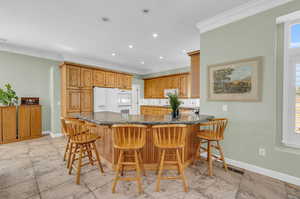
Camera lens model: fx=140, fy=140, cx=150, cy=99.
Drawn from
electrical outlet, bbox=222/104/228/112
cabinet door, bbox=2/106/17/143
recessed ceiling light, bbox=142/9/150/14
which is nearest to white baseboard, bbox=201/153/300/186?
electrical outlet, bbox=222/104/228/112

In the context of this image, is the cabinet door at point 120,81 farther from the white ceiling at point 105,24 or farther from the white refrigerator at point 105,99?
the white ceiling at point 105,24

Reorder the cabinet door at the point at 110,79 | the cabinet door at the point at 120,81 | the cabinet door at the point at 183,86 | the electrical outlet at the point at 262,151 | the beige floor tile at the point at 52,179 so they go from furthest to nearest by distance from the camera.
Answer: the cabinet door at the point at 183,86 → the cabinet door at the point at 120,81 → the cabinet door at the point at 110,79 → the electrical outlet at the point at 262,151 → the beige floor tile at the point at 52,179

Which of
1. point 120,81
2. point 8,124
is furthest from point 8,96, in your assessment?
point 120,81

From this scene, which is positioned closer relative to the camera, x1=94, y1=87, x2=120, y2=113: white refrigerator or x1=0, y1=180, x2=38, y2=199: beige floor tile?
x1=0, y1=180, x2=38, y2=199: beige floor tile

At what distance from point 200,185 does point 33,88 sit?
5.58m

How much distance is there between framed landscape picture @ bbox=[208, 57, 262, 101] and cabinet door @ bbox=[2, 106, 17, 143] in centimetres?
525

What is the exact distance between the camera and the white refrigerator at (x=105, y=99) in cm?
509

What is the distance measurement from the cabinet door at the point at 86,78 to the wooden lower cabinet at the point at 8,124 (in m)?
1.97

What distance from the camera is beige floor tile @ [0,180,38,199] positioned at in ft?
5.82

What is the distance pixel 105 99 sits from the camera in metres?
5.32

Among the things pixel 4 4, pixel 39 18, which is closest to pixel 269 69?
pixel 39 18

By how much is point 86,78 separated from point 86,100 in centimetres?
78

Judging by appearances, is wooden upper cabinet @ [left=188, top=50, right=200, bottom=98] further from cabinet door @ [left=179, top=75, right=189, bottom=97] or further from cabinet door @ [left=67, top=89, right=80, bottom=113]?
cabinet door @ [left=67, top=89, right=80, bottom=113]

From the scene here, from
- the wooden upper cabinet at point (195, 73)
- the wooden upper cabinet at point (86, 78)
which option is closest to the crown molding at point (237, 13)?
the wooden upper cabinet at point (195, 73)
